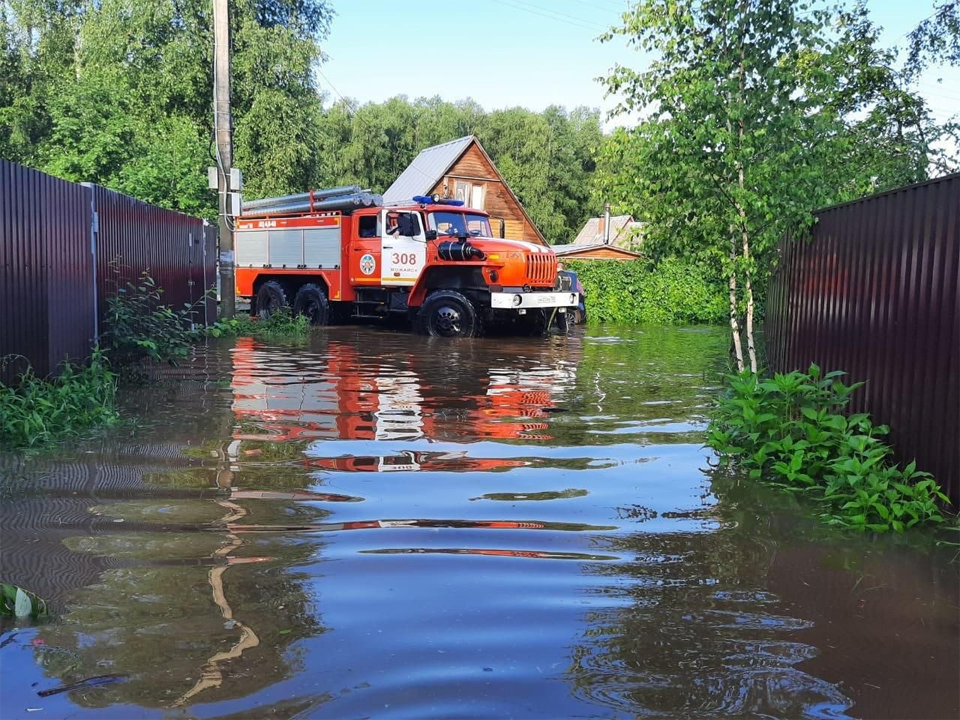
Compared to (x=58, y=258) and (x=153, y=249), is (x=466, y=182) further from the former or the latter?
(x=58, y=258)

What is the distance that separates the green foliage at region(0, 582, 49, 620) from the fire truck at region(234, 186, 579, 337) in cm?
1549

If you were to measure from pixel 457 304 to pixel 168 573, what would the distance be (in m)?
15.2

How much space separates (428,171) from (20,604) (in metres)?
44.2

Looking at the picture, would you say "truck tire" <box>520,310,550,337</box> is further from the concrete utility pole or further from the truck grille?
the concrete utility pole

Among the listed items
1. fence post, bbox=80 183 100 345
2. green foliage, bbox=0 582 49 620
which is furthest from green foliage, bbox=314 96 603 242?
green foliage, bbox=0 582 49 620

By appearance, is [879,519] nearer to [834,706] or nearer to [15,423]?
[834,706]

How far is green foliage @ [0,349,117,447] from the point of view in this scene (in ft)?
22.4

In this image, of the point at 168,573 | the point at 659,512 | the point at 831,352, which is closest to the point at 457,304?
the point at 831,352

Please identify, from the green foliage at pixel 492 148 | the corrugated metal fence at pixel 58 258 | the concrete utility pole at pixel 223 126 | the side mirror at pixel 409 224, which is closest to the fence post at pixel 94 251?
the corrugated metal fence at pixel 58 258

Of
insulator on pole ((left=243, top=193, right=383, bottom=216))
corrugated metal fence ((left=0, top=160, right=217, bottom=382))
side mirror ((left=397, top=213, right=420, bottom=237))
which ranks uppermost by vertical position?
insulator on pole ((left=243, top=193, right=383, bottom=216))

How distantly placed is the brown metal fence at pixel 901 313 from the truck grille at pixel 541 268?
39.0 feet

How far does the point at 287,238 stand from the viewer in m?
23.0

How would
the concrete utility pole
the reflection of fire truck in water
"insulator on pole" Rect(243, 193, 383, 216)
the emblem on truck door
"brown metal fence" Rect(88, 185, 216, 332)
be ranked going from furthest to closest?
"insulator on pole" Rect(243, 193, 383, 216) < the emblem on truck door < the concrete utility pole < "brown metal fence" Rect(88, 185, 216, 332) < the reflection of fire truck in water

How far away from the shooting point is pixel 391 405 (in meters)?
9.41
